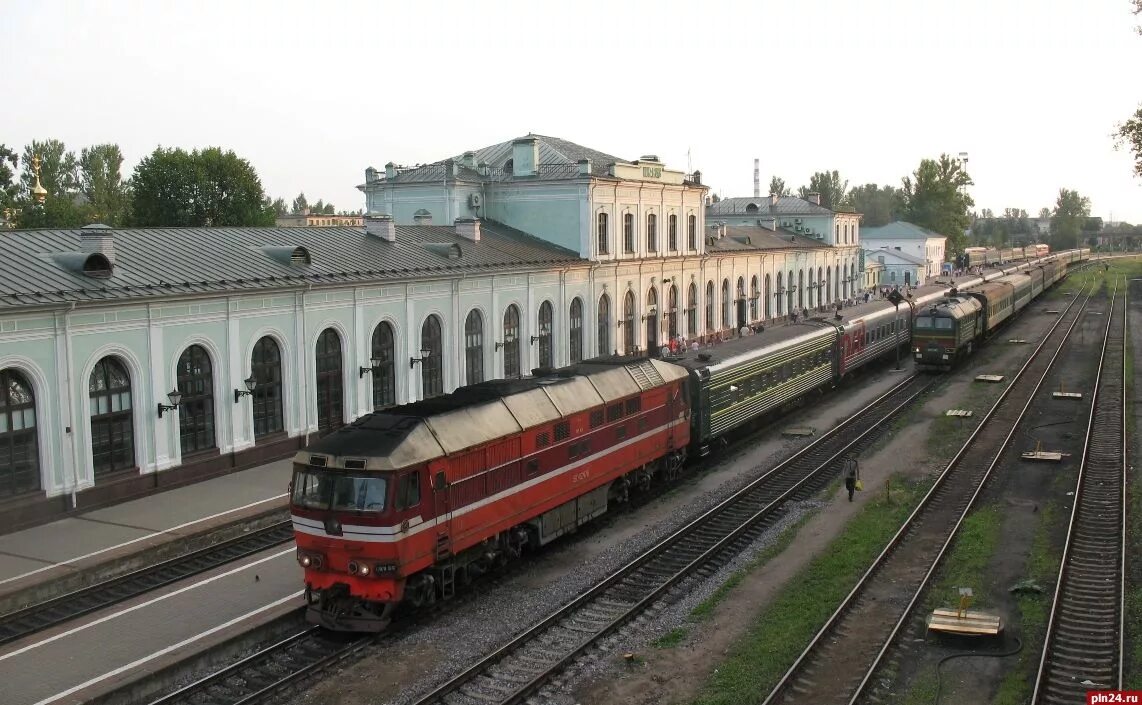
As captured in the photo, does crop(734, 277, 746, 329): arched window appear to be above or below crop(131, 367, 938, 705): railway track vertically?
above

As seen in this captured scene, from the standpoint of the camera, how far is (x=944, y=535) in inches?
841

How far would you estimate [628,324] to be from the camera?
4953 cm

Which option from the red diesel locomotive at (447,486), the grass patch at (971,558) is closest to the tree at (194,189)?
the red diesel locomotive at (447,486)

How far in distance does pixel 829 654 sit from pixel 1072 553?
7.79 metres

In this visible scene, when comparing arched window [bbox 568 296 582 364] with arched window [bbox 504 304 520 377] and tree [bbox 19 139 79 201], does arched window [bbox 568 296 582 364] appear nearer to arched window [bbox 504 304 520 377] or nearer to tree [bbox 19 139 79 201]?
arched window [bbox 504 304 520 377]

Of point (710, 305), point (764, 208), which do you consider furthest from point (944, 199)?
point (710, 305)

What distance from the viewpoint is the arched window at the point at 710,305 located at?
58688 mm

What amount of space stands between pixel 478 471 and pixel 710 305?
43.3 m

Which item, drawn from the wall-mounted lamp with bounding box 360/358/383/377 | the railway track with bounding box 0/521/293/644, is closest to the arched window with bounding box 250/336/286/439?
the wall-mounted lamp with bounding box 360/358/383/377

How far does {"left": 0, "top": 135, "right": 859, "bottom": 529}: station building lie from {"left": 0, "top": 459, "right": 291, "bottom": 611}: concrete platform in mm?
852

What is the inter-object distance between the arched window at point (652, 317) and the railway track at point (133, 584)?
31257 mm

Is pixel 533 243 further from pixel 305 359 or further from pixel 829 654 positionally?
pixel 829 654

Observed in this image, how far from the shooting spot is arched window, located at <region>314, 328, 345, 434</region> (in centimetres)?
3023

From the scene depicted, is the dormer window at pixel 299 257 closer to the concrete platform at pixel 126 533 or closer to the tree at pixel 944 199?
the concrete platform at pixel 126 533
